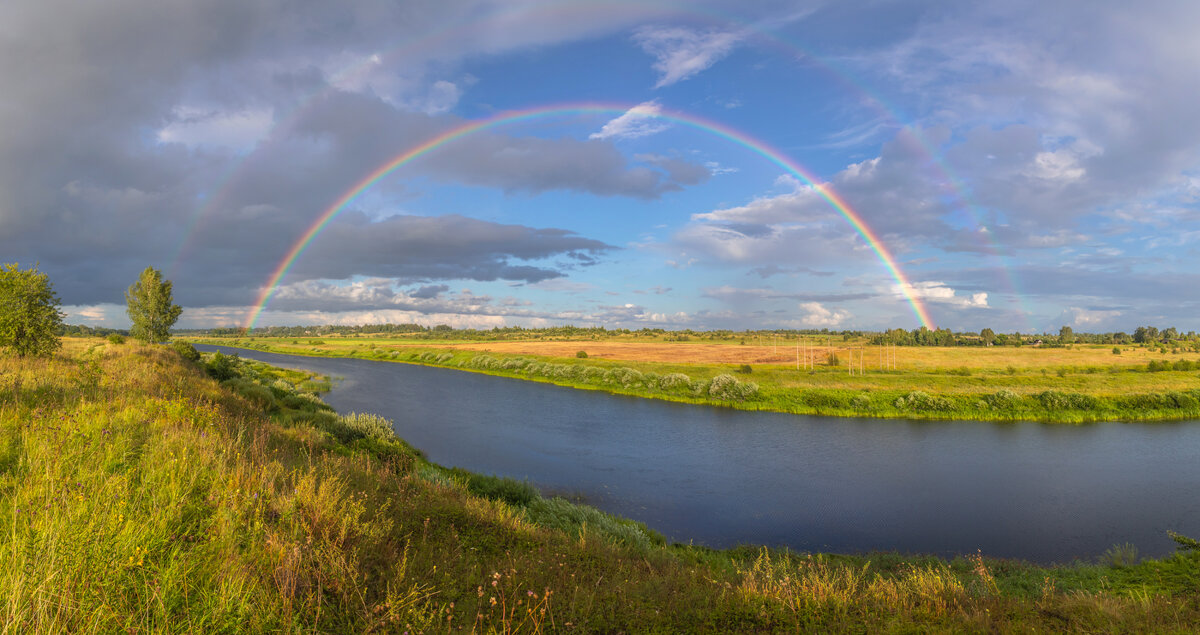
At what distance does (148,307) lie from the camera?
47.0 m

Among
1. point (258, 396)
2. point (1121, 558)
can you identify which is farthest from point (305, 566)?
point (258, 396)

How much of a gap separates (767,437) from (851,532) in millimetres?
13272

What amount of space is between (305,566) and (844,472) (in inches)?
929

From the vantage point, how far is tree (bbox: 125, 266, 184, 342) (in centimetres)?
4666

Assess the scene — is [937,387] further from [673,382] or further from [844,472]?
[844,472]

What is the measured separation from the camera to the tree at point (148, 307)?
1837 inches

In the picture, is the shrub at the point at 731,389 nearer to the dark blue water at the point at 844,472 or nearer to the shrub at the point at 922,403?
the dark blue water at the point at 844,472

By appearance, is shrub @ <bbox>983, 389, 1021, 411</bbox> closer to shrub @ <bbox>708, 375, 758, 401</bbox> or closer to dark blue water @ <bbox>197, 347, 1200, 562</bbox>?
dark blue water @ <bbox>197, 347, 1200, 562</bbox>

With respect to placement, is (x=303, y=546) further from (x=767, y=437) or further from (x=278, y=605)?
(x=767, y=437)

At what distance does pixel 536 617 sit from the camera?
443cm

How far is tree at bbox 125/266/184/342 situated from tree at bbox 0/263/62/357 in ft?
121

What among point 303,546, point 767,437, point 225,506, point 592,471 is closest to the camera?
point 303,546

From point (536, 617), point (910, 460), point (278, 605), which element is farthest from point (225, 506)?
point (910, 460)

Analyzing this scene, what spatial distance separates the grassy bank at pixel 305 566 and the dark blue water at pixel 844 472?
1003 centimetres
